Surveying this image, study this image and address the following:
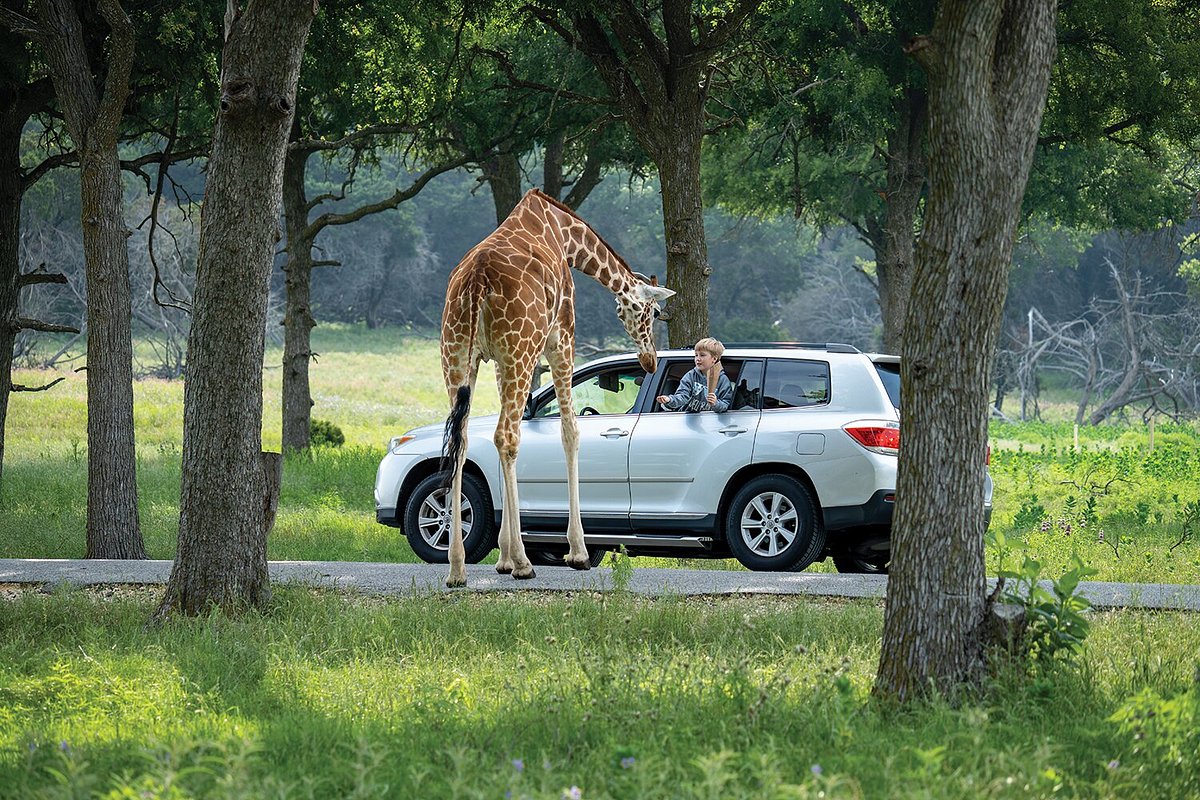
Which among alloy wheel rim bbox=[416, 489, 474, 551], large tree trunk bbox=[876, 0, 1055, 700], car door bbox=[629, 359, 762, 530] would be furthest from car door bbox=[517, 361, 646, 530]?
large tree trunk bbox=[876, 0, 1055, 700]

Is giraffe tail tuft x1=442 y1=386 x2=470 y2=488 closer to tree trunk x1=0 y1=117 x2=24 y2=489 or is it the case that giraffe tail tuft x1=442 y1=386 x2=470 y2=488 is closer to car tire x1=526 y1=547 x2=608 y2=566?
car tire x1=526 y1=547 x2=608 y2=566

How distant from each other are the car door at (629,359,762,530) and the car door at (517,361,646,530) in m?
0.15

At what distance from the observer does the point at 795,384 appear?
456 inches

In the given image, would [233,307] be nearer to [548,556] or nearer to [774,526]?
[774,526]

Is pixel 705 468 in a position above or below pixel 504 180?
below

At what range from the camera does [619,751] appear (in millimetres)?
5340

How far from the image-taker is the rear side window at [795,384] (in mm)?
11453

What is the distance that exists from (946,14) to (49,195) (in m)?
→ 38.9

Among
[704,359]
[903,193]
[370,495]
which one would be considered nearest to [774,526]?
[704,359]

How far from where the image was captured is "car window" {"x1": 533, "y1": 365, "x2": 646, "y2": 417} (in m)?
12.4

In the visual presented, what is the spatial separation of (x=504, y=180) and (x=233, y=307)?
53.5ft

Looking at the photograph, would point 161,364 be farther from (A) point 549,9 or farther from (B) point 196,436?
(B) point 196,436

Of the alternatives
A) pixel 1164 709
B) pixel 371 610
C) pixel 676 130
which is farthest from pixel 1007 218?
pixel 676 130

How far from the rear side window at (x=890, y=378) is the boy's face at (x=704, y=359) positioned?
1321 millimetres
